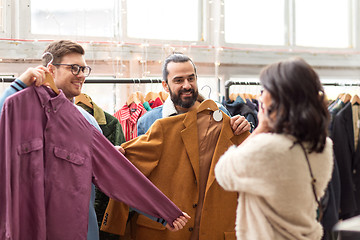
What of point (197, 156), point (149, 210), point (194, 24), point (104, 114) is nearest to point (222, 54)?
point (194, 24)

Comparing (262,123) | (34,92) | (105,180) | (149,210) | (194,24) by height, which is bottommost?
(149,210)

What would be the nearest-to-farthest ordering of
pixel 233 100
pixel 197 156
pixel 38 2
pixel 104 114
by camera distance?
1. pixel 197 156
2. pixel 104 114
3. pixel 233 100
4. pixel 38 2

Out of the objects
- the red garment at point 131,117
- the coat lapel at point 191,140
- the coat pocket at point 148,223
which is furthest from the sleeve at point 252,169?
the red garment at point 131,117

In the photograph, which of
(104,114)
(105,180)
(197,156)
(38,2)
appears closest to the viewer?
(105,180)

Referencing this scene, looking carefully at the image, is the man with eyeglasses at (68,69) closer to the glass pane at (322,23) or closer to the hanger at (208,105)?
the hanger at (208,105)

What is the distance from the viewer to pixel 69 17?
13.9 feet

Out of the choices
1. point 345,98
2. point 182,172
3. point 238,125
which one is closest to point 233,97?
point 345,98

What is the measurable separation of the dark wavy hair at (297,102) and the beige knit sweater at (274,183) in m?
0.05

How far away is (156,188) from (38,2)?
2765mm

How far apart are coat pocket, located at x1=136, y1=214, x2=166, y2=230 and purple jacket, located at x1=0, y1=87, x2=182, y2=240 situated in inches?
7.2

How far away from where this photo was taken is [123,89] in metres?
4.32

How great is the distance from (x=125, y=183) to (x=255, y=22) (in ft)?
11.5

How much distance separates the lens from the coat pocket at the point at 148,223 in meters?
2.29

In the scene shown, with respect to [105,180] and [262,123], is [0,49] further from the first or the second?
[262,123]
